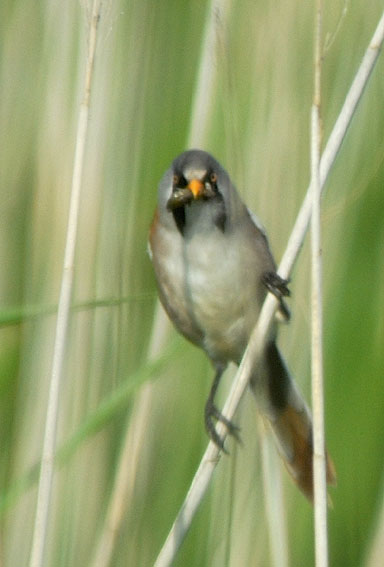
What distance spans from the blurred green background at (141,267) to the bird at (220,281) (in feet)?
0.17

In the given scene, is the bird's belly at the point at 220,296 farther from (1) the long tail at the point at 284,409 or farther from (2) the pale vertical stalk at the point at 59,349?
(2) the pale vertical stalk at the point at 59,349

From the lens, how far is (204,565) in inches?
64.8

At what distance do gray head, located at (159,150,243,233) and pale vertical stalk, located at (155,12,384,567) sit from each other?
24 cm

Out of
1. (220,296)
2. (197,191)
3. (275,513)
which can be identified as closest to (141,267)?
(220,296)

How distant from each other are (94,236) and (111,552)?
605 millimetres

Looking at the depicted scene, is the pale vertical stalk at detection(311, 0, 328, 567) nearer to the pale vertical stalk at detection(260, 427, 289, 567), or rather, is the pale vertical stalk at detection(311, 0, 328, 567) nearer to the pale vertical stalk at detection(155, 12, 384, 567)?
the pale vertical stalk at detection(155, 12, 384, 567)

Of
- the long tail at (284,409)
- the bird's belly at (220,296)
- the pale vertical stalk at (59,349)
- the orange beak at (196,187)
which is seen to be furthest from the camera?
the long tail at (284,409)

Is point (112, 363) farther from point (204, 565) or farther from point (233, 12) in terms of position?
point (233, 12)

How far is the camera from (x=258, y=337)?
1.52 m

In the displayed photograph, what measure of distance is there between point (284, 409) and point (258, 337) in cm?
53

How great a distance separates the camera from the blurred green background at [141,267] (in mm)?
1738

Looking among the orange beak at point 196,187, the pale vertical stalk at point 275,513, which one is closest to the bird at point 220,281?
the orange beak at point 196,187

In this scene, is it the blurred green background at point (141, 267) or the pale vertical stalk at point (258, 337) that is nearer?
the pale vertical stalk at point (258, 337)

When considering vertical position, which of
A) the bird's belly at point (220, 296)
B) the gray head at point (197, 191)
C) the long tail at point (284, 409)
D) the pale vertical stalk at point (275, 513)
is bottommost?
the pale vertical stalk at point (275, 513)
